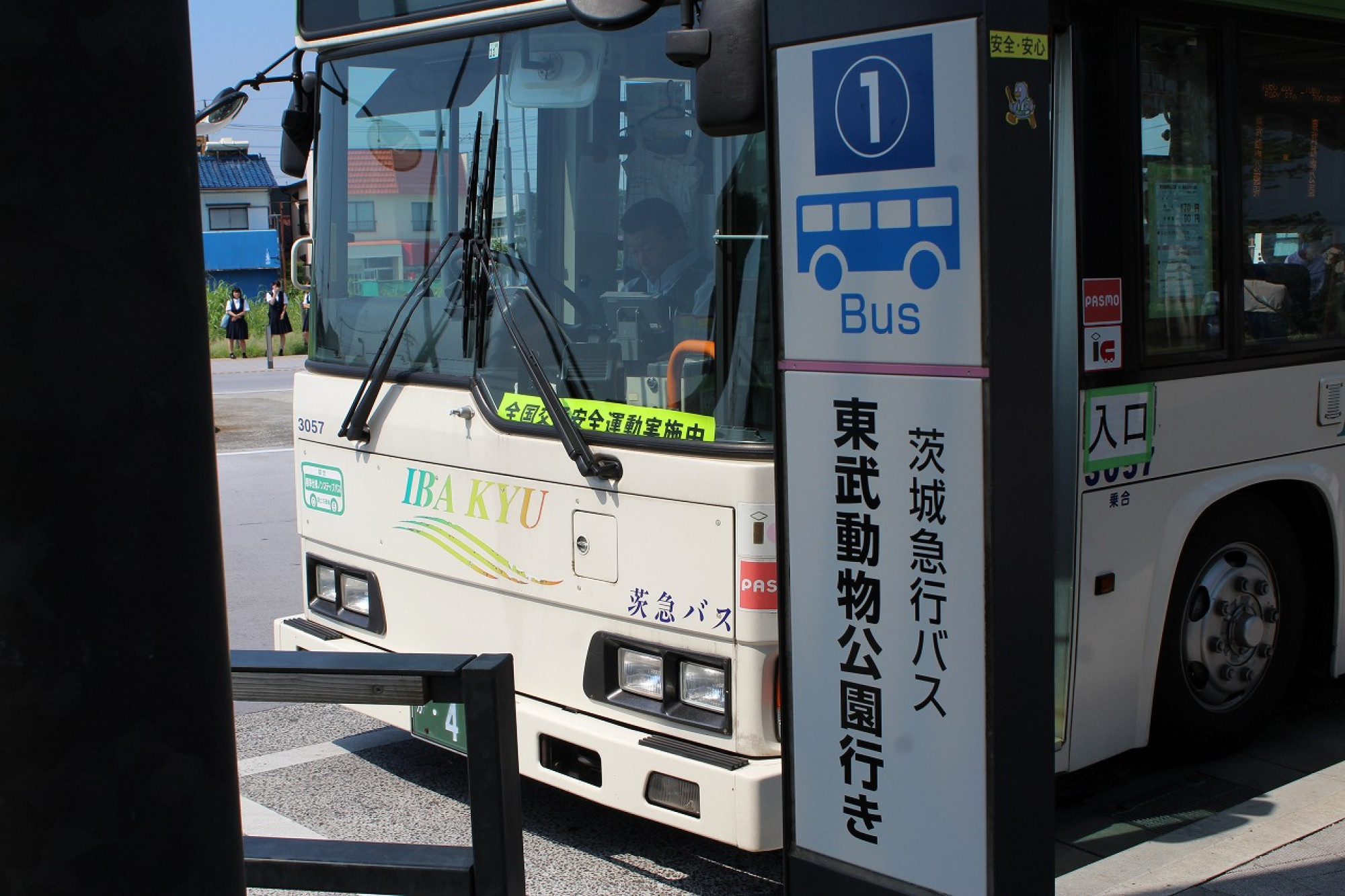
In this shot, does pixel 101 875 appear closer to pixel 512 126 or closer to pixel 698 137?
pixel 698 137

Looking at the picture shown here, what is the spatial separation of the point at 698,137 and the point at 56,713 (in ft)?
9.57

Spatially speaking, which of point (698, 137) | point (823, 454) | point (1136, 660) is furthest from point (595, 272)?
point (1136, 660)

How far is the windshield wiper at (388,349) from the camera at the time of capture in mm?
4594

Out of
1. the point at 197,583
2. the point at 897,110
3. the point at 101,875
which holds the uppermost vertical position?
the point at 897,110

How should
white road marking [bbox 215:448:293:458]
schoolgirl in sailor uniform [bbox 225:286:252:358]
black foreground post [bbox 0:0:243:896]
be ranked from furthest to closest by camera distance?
schoolgirl in sailor uniform [bbox 225:286:252:358], white road marking [bbox 215:448:293:458], black foreground post [bbox 0:0:243:896]

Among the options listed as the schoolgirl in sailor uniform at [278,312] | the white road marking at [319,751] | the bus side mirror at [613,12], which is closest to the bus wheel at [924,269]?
the bus side mirror at [613,12]

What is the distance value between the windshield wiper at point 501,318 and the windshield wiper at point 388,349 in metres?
0.12

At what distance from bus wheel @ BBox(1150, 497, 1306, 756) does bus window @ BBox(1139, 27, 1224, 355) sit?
70 centimetres

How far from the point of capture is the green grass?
32312 millimetres

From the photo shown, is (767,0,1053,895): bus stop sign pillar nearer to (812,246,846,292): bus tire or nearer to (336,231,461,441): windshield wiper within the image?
(812,246,846,292): bus tire

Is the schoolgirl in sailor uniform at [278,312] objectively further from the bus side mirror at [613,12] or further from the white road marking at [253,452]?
the bus side mirror at [613,12]

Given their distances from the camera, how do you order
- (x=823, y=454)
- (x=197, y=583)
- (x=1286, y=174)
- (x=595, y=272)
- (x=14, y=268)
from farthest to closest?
(x=1286, y=174) < (x=595, y=272) < (x=823, y=454) < (x=197, y=583) < (x=14, y=268)

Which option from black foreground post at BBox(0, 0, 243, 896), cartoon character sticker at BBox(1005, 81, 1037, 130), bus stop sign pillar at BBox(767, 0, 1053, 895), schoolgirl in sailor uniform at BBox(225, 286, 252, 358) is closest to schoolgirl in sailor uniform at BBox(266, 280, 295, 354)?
schoolgirl in sailor uniform at BBox(225, 286, 252, 358)

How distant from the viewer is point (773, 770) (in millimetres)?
3688
